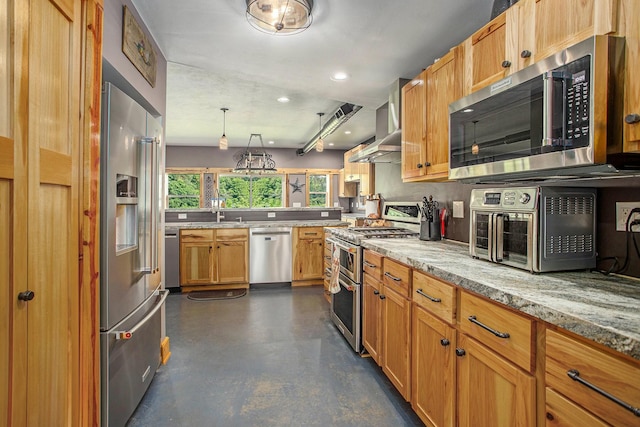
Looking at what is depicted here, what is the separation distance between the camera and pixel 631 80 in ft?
3.50

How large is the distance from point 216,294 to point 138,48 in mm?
3233

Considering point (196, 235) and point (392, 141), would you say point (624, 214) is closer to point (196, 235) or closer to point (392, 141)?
point (392, 141)

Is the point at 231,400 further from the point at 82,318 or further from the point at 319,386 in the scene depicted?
the point at 82,318

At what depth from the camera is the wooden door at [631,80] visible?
1.05 m

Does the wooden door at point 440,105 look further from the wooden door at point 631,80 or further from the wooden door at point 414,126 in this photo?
the wooden door at point 631,80

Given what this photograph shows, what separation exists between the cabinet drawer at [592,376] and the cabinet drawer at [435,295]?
0.49 meters

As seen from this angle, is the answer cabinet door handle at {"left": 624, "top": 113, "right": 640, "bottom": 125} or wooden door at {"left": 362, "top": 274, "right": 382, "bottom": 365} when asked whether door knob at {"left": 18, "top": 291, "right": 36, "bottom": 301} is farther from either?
cabinet door handle at {"left": 624, "top": 113, "right": 640, "bottom": 125}

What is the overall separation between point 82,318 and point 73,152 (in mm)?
687

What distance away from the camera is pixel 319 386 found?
90.6 inches

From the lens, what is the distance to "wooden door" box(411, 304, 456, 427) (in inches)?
59.1

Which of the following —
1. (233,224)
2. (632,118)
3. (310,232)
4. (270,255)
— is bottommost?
(270,255)

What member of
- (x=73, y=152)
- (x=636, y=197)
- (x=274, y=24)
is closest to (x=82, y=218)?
(x=73, y=152)

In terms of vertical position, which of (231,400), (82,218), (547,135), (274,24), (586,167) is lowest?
(231,400)

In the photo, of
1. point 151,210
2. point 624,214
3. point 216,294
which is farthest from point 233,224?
point 624,214
